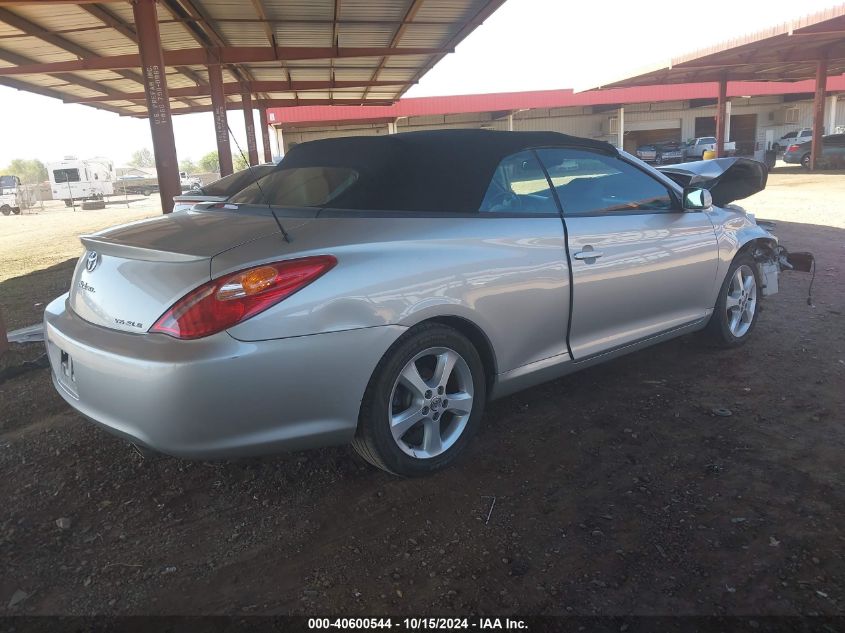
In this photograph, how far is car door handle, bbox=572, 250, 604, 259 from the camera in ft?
10.8

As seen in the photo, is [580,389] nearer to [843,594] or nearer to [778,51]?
[843,594]

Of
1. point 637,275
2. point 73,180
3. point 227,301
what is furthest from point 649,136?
point 227,301

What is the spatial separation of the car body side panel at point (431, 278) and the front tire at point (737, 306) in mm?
1693

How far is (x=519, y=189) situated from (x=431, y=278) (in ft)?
2.93

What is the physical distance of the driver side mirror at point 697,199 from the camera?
12.9 feet

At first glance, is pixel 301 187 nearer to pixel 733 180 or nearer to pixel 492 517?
pixel 492 517

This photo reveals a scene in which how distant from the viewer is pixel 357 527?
258 cm

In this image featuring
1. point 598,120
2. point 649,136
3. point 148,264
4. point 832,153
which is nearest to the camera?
point 148,264

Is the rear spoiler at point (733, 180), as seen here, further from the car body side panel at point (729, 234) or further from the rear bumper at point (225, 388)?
the rear bumper at point (225, 388)

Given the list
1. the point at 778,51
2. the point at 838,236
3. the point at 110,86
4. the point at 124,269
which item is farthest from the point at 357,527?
the point at 778,51

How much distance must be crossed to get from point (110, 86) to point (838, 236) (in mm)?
18210

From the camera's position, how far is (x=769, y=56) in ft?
78.4

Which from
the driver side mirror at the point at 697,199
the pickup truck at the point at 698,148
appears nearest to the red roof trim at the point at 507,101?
the pickup truck at the point at 698,148

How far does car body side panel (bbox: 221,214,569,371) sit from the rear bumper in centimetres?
8
